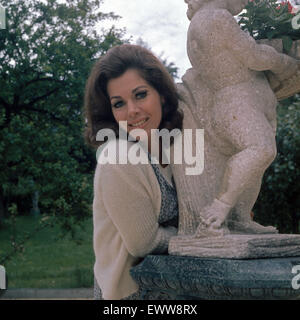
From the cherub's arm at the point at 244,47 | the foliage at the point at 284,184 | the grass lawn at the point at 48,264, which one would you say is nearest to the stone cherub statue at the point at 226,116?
the cherub's arm at the point at 244,47

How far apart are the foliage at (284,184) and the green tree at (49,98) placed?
2.57m

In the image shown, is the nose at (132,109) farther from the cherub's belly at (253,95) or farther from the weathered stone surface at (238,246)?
the weathered stone surface at (238,246)

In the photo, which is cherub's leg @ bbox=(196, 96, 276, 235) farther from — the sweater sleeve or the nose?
the nose

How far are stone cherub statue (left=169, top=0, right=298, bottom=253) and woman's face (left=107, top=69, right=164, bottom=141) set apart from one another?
22 centimetres

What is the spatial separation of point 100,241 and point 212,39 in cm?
115

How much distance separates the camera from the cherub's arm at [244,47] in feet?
7.00

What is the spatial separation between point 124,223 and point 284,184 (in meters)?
4.48

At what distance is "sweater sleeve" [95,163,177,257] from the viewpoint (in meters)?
2.00

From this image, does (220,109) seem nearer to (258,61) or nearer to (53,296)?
(258,61)

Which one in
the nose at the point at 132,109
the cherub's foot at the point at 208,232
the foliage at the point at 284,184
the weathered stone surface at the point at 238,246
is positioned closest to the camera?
the weathered stone surface at the point at 238,246

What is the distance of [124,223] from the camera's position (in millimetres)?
1997

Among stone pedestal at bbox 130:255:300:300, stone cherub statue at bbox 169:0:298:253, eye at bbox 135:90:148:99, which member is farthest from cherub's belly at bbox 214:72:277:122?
stone pedestal at bbox 130:255:300:300

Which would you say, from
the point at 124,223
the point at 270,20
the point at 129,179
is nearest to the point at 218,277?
the point at 124,223
